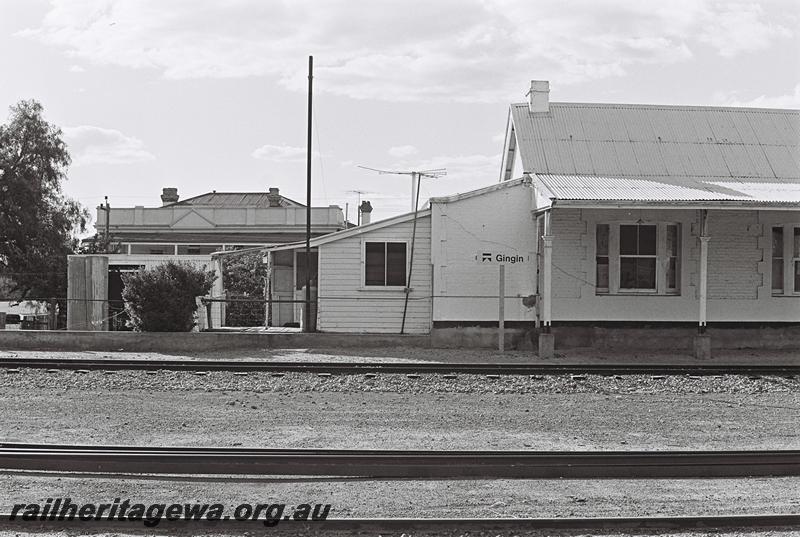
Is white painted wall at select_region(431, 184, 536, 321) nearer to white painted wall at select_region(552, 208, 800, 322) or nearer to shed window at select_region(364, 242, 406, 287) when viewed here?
white painted wall at select_region(552, 208, 800, 322)

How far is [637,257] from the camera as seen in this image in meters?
22.6

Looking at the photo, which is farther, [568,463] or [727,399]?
[727,399]

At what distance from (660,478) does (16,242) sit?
31.9m

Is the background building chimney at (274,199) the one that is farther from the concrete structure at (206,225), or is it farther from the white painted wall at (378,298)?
the white painted wall at (378,298)

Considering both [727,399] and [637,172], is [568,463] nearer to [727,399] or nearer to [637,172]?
[727,399]

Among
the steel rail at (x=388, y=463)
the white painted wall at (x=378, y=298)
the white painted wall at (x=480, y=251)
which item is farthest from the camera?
the white painted wall at (x=378, y=298)

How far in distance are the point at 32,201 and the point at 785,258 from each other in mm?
26595

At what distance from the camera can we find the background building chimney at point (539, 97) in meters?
Result: 25.5

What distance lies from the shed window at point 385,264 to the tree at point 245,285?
22.0 ft

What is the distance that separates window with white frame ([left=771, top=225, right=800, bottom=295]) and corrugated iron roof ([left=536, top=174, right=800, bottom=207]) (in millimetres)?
1098

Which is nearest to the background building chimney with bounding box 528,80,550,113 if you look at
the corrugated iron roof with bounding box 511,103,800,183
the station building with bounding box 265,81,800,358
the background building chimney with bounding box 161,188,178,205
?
the corrugated iron roof with bounding box 511,103,800,183

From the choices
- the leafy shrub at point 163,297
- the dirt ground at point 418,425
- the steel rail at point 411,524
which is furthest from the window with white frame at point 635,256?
the steel rail at point 411,524

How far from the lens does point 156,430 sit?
11094 mm

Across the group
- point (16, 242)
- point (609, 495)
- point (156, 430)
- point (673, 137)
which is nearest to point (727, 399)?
point (609, 495)
